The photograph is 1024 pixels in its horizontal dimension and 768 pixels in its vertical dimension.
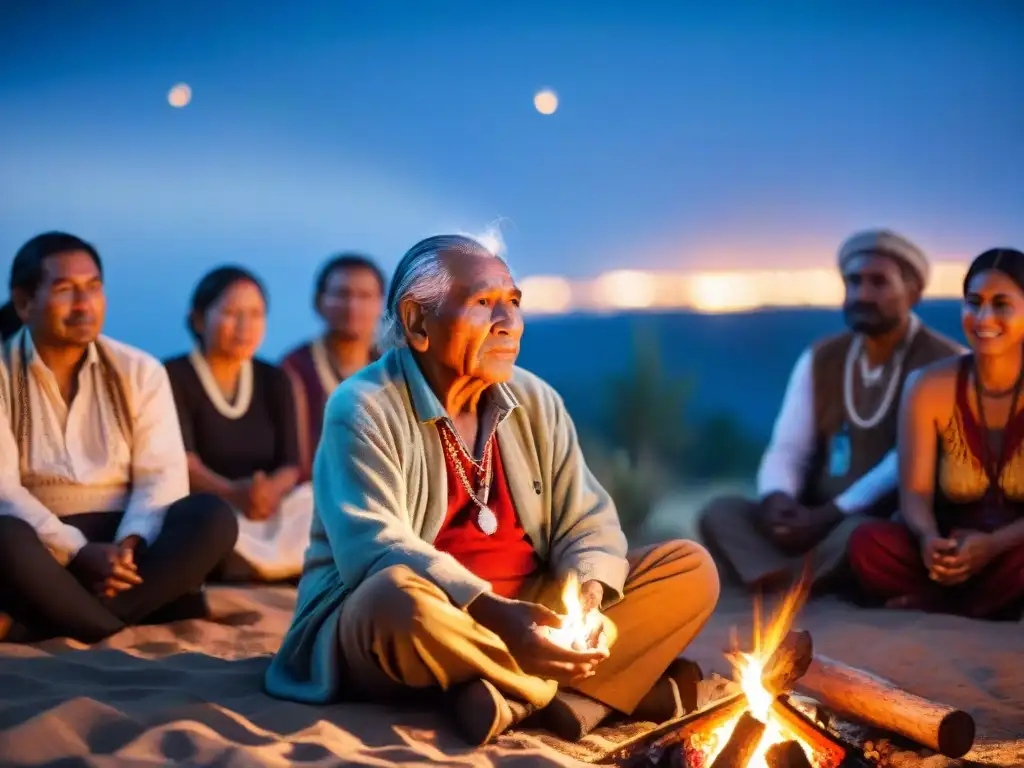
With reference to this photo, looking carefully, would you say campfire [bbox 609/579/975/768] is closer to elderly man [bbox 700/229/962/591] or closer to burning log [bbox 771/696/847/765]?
burning log [bbox 771/696/847/765]

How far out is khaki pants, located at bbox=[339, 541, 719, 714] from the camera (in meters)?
3.77

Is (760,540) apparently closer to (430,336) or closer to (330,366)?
(330,366)

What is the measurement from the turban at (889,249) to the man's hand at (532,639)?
4025 millimetres

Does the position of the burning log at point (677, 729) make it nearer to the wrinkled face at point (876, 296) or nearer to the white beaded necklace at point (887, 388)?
the white beaded necklace at point (887, 388)

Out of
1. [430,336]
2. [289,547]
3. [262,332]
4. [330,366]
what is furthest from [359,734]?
[330,366]

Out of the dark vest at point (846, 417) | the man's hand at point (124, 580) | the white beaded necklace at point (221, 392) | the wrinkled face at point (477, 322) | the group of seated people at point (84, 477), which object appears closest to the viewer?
the wrinkled face at point (477, 322)

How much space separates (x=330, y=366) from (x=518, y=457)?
12.5ft

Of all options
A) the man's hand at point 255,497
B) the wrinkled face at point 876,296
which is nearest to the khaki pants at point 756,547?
the wrinkled face at point 876,296

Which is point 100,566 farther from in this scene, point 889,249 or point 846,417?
point 889,249

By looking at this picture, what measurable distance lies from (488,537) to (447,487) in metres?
0.21

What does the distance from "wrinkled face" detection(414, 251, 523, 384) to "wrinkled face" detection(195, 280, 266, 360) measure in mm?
3139

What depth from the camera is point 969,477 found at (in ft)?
19.6

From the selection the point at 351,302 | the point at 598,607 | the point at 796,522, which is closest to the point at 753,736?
the point at 598,607

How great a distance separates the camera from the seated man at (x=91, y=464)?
5.29 m
